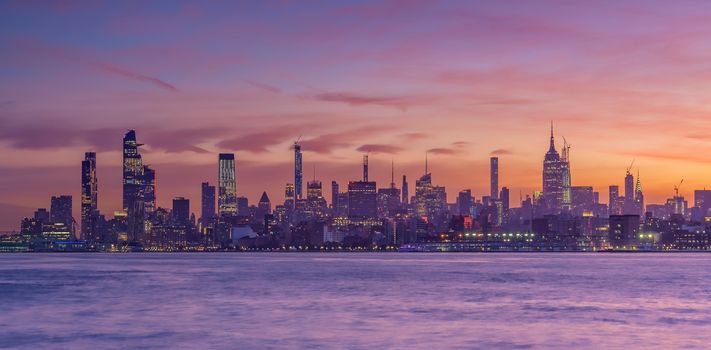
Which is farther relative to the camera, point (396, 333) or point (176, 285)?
point (176, 285)

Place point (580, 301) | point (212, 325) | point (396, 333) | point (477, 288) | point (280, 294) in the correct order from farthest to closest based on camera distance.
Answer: point (477, 288), point (280, 294), point (580, 301), point (212, 325), point (396, 333)

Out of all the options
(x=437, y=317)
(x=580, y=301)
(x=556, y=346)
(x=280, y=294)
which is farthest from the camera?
(x=280, y=294)

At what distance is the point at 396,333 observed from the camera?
57594 millimetres

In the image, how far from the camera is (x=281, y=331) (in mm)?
59656

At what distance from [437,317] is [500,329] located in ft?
28.1

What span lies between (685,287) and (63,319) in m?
68.2

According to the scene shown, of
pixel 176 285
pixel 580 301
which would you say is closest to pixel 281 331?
pixel 580 301

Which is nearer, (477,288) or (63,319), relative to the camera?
(63,319)

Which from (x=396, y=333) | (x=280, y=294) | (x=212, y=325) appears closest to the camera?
(x=396, y=333)

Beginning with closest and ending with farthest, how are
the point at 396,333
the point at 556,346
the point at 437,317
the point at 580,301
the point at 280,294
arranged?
the point at 556,346 < the point at 396,333 < the point at 437,317 < the point at 580,301 < the point at 280,294

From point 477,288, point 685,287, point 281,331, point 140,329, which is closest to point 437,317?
point 281,331

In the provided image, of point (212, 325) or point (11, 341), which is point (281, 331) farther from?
point (11, 341)

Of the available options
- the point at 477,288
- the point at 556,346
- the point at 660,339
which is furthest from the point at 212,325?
the point at 477,288

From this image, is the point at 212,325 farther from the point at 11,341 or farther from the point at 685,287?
the point at 685,287
